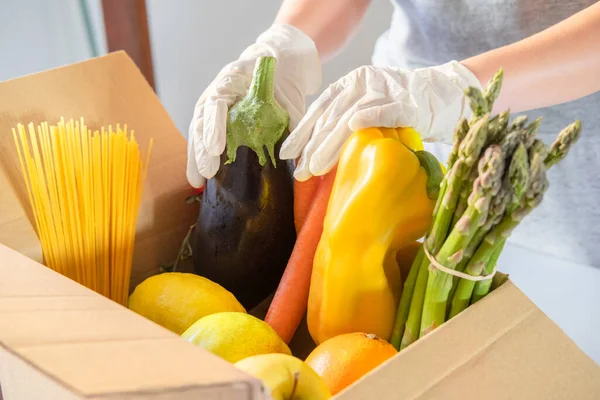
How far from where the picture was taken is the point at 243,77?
2.70 feet

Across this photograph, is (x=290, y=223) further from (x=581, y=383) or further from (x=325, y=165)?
(x=581, y=383)

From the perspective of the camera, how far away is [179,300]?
0.69 m

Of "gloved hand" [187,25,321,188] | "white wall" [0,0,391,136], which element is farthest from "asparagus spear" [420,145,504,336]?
"white wall" [0,0,391,136]

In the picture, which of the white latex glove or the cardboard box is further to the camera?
the white latex glove

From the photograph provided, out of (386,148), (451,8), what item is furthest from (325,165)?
(451,8)

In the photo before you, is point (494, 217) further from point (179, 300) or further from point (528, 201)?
point (179, 300)

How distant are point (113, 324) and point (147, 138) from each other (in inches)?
18.6

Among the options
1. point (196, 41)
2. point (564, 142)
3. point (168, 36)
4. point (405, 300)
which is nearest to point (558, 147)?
point (564, 142)

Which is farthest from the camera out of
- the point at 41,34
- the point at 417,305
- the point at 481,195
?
the point at 41,34

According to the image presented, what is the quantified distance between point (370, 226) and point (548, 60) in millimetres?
436

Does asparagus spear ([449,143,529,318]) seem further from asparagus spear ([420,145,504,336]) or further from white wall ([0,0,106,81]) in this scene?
white wall ([0,0,106,81])

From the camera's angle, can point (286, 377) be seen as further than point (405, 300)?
No

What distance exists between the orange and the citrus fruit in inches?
2.0

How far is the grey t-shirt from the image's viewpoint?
0.98m
